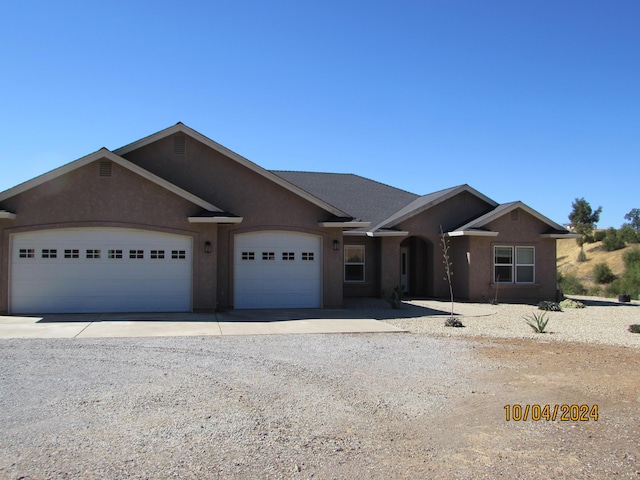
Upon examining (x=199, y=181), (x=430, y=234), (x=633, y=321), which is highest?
(x=199, y=181)

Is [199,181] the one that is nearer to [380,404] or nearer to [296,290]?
[296,290]

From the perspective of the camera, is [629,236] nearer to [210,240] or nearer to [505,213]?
[505,213]

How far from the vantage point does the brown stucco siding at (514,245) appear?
72.4 ft

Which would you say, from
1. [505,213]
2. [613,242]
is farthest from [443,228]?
[613,242]

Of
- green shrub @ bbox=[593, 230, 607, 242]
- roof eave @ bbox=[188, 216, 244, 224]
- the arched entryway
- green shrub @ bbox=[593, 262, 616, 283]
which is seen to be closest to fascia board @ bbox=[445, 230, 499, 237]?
the arched entryway

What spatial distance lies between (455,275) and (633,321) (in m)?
7.44

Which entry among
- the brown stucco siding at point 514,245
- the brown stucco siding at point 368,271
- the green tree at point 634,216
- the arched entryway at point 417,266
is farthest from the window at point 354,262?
the green tree at point 634,216

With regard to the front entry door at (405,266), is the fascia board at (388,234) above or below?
above

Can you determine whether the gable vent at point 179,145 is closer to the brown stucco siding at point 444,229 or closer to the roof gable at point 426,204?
the roof gable at point 426,204

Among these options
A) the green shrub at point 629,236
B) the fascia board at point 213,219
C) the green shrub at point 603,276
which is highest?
the green shrub at point 629,236

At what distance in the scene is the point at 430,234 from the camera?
2305 cm

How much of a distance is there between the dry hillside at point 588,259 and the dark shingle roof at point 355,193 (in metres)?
31.0

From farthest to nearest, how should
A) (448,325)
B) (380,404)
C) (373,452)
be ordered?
(448,325)
(380,404)
(373,452)

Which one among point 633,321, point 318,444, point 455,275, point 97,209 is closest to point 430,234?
point 455,275
